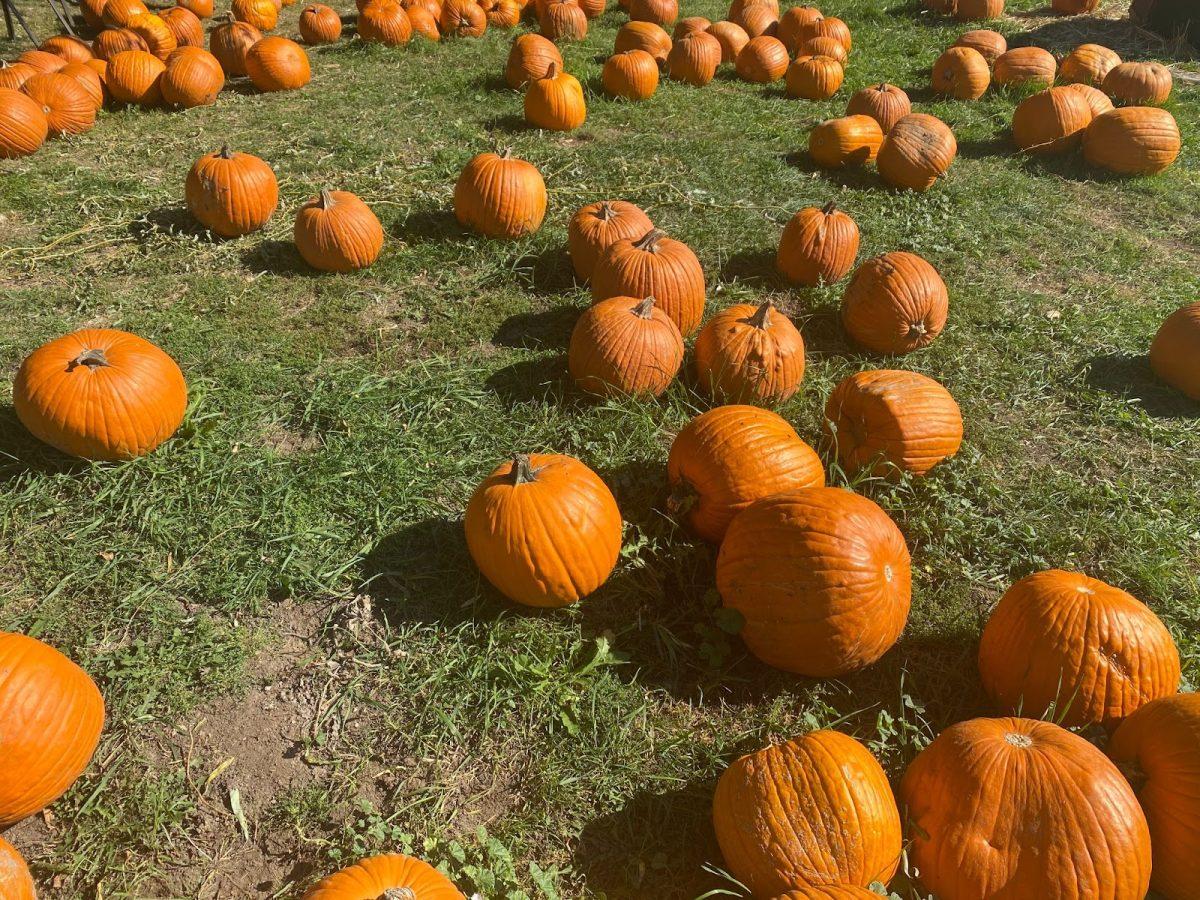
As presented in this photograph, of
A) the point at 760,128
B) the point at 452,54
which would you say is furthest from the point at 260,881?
the point at 452,54

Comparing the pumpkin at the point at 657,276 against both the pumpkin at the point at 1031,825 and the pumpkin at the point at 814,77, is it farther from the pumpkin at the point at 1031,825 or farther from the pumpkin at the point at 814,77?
the pumpkin at the point at 814,77

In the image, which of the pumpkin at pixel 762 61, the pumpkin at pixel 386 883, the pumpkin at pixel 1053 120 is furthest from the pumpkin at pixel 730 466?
the pumpkin at pixel 762 61

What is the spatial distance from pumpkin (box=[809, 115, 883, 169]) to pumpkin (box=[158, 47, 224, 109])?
20.7 feet

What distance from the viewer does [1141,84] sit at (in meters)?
8.47

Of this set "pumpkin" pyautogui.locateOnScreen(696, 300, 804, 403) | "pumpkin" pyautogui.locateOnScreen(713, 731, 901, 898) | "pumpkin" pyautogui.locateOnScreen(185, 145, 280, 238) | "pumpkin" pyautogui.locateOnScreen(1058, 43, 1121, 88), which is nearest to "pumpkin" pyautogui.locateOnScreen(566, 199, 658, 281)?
"pumpkin" pyautogui.locateOnScreen(696, 300, 804, 403)

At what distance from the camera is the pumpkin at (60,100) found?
7406 mm

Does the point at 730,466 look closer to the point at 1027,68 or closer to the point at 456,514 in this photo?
the point at 456,514

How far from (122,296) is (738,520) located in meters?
4.59

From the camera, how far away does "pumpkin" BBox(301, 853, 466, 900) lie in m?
2.25

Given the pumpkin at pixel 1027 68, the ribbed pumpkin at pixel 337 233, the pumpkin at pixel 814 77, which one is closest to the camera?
the ribbed pumpkin at pixel 337 233

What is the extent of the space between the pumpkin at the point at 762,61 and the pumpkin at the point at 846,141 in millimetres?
2551

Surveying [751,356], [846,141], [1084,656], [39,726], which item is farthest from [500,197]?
[1084,656]

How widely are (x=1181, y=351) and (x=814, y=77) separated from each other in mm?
5516

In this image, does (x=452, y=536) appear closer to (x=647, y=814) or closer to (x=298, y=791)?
(x=298, y=791)
